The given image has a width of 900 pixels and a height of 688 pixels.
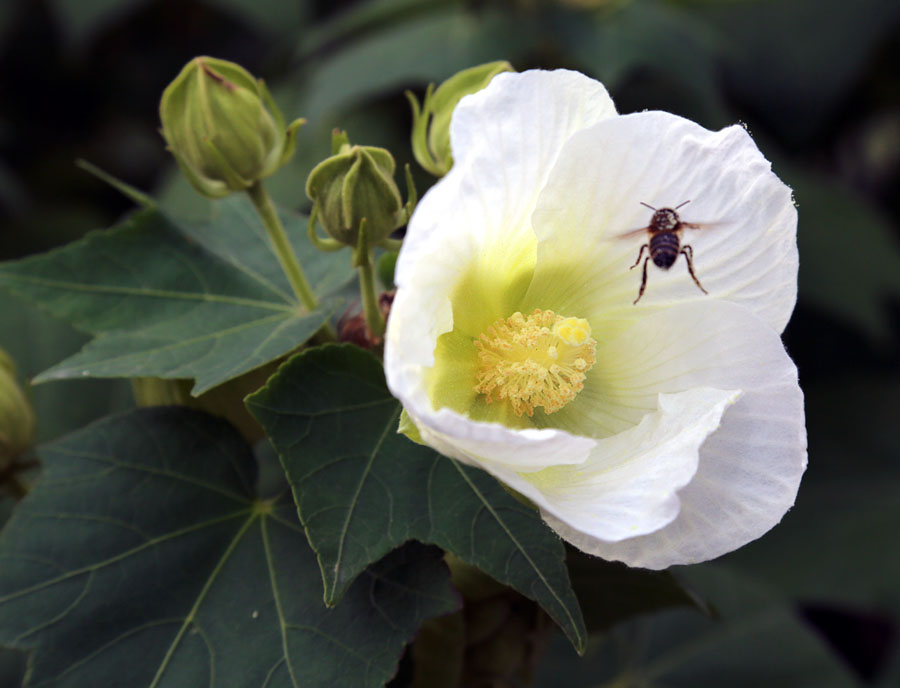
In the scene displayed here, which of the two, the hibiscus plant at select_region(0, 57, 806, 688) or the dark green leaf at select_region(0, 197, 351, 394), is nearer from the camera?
the hibiscus plant at select_region(0, 57, 806, 688)

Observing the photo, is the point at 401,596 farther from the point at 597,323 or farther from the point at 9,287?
the point at 9,287

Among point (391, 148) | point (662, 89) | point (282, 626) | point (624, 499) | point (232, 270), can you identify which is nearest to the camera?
point (624, 499)

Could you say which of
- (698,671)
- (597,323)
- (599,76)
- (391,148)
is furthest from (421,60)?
(698,671)

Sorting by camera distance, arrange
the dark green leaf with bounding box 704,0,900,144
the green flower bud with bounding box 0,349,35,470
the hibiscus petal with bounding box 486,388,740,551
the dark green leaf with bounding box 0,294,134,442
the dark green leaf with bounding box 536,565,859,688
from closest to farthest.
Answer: the hibiscus petal with bounding box 486,388,740,551
the green flower bud with bounding box 0,349,35,470
the dark green leaf with bounding box 536,565,859,688
the dark green leaf with bounding box 0,294,134,442
the dark green leaf with bounding box 704,0,900,144

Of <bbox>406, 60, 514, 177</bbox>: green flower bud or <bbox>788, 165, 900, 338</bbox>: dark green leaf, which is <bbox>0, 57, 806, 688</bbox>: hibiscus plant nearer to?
<bbox>406, 60, 514, 177</bbox>: green flower bud

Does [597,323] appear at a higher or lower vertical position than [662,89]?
higher

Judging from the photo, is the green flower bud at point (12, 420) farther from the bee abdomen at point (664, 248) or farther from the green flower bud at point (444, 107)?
the bee abdomen at point (664, 248)

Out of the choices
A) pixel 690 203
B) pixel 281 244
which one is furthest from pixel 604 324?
pixel 281 244

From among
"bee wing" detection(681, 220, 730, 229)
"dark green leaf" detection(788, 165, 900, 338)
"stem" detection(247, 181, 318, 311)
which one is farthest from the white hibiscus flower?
"dark green leaf" detection(788, 165, 900, 338)

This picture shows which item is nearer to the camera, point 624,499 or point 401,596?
point 624,499
